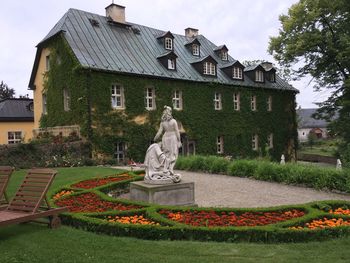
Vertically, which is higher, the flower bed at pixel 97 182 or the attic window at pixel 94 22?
the attic window at pixel 94 22

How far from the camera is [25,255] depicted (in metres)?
5.55

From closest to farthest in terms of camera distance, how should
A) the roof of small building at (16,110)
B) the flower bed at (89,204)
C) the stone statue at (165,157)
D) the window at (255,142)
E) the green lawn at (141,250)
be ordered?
the green lawn at (141,250) < the flower bed at (89,204) < the stone statue at (165,157) < the roof of small building at (16,110) < the window at (255,142)

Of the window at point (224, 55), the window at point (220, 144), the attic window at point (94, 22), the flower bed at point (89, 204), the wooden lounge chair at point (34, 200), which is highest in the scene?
the attic window at point (94, 22)

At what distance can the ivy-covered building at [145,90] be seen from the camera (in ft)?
78.9

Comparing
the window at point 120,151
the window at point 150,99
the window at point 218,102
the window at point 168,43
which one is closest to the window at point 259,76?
the window at point 218,102

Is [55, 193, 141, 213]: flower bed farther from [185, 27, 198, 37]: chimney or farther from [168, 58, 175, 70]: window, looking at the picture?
[185, 27, 198, 37]: chimney

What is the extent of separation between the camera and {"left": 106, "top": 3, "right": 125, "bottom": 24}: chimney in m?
28.6

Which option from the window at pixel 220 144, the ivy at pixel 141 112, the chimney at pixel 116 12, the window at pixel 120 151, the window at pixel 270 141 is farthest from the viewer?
the window at pixel 270 141

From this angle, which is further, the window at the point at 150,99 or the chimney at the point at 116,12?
the chimney at the point at 116,12

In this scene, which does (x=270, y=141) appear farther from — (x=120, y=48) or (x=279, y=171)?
(x=279, y=171)

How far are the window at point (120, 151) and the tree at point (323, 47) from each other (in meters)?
14.8

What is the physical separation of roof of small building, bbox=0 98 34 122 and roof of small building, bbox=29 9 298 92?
493 cm

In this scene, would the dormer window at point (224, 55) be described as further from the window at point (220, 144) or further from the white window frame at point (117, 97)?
the white window frame at point (117, 97)

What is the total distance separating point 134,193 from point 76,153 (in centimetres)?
1276
